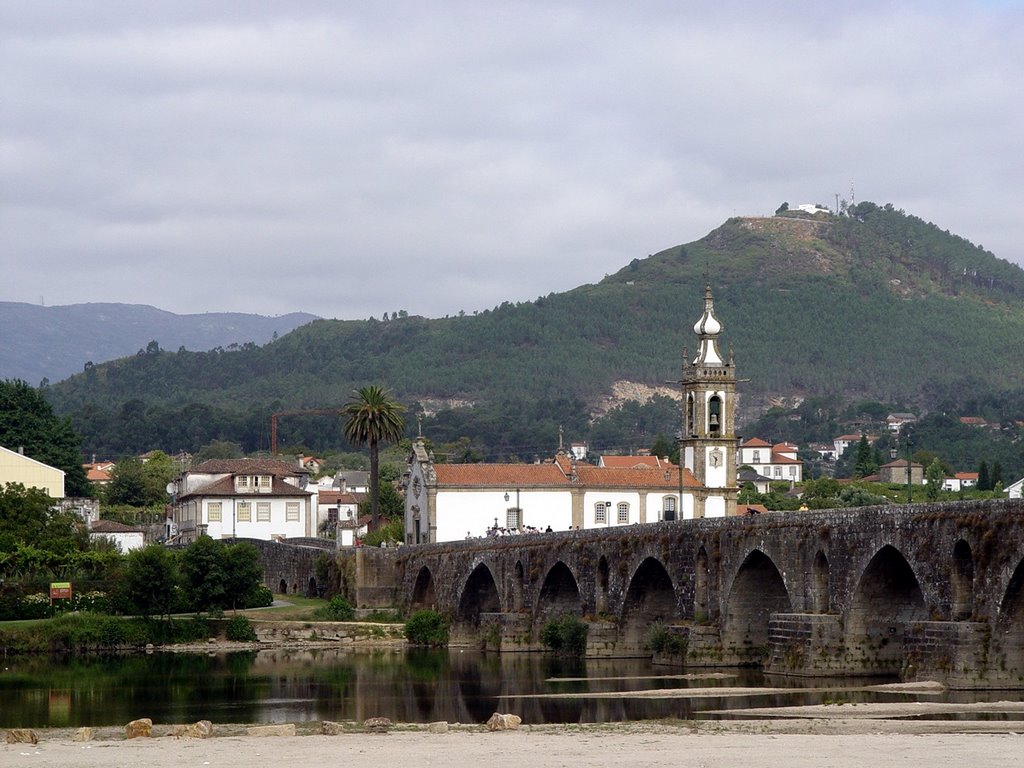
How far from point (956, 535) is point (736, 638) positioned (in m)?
15.0

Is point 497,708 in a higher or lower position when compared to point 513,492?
lower

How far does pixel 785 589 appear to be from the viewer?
64.6 metres

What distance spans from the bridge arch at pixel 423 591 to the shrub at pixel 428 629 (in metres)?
6.21

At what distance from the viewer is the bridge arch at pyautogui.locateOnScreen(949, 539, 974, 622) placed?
52656mm

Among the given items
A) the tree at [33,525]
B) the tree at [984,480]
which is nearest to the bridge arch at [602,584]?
the tree at [33,525]

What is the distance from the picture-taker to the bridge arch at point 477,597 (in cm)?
8831

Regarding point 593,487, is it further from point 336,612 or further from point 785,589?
point 785,589

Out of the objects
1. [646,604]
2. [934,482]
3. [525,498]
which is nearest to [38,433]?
[525,498]

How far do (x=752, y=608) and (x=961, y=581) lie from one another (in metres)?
14.5

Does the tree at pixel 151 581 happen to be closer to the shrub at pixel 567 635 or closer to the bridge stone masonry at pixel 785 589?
the bridge stone masonry at pixel 785 589

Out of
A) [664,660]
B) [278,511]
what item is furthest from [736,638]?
[278,511]

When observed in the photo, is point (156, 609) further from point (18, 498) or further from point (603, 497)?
point (603, 497)

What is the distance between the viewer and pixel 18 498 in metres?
98.9

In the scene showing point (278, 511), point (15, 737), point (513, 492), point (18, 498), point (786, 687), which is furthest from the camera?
point (278, 511)
